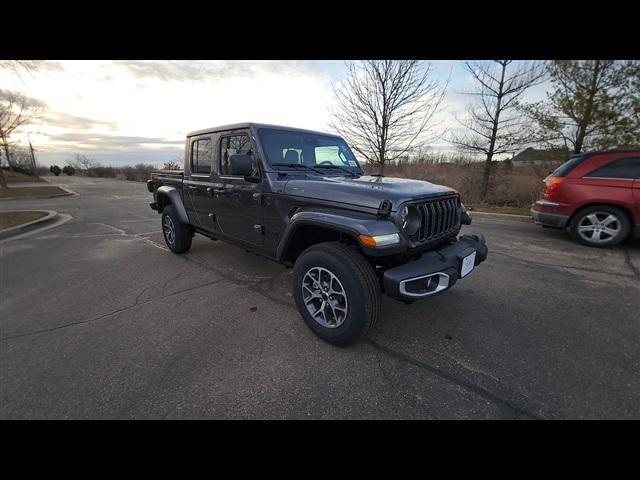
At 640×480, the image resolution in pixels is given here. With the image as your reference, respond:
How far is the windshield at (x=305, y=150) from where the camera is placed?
3223 mm

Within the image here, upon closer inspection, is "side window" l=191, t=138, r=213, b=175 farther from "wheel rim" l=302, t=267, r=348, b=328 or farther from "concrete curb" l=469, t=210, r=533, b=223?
"concrete curb" l=469, t=210, r=533, b=223

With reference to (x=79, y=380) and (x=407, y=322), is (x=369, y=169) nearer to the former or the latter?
(x=407, y=322)

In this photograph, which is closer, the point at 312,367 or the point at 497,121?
the point at 312,367

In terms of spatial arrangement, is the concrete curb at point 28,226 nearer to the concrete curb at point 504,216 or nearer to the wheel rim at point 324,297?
the wheel rim at point 324,297

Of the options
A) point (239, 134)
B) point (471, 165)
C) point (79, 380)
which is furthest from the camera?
point (471, 165)

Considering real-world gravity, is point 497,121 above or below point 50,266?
above


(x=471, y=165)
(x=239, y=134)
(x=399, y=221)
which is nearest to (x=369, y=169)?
(x=471, y=165)

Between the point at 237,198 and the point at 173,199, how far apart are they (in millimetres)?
2029

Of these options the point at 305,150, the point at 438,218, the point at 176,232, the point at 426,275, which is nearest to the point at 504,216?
the point at 438,218

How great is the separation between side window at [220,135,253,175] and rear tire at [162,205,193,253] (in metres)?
1.74

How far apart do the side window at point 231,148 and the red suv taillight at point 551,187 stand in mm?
5861
